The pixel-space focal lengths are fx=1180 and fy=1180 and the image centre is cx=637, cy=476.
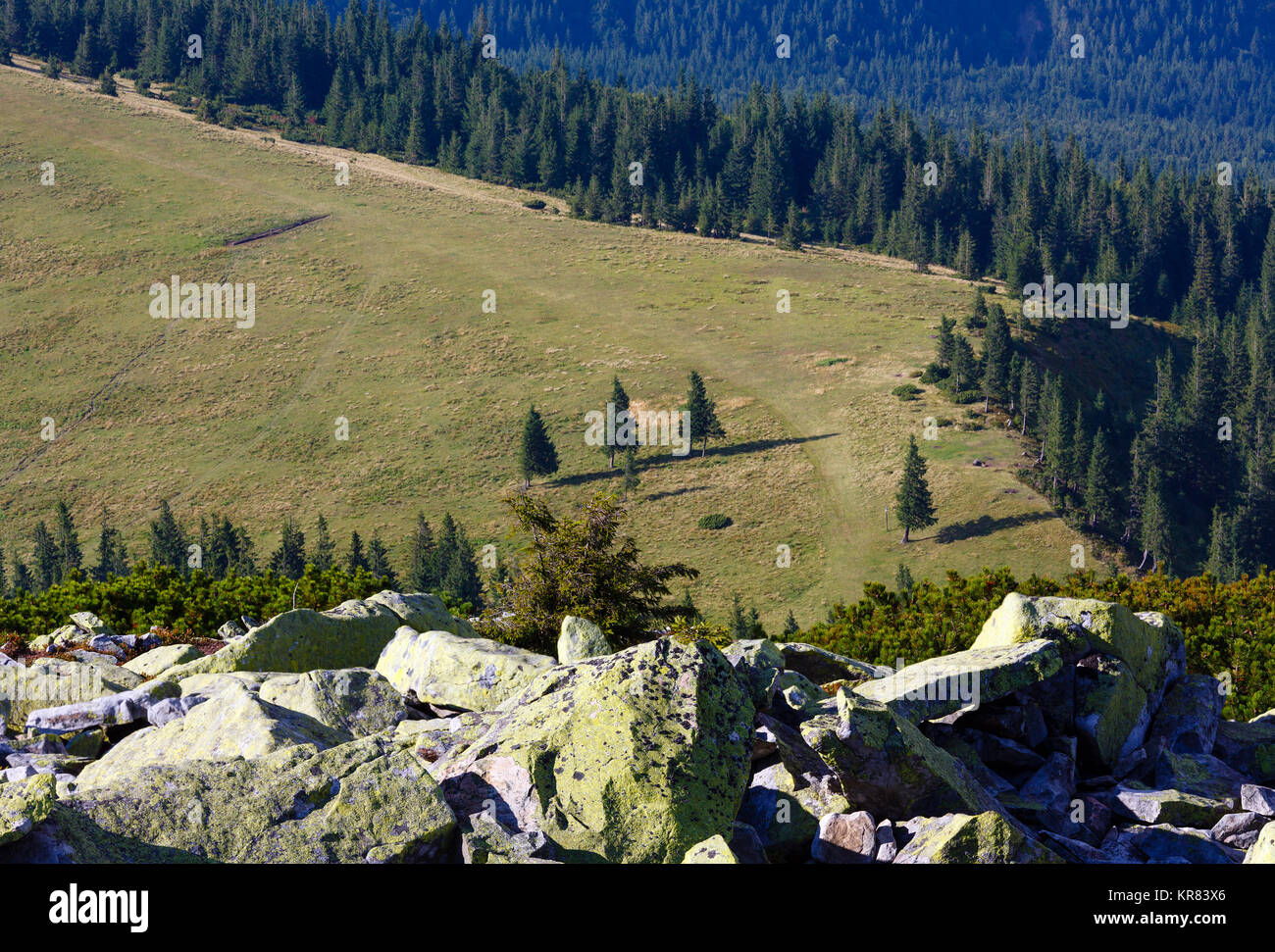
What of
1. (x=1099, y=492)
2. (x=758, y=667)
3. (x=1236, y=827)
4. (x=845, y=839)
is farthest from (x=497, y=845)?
(x=1099, y=492)

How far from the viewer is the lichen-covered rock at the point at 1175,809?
13016 mm

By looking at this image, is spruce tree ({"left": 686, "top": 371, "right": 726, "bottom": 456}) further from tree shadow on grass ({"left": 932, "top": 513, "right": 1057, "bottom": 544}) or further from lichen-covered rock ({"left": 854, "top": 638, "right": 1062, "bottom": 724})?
lichen-covered rock ({"left": 854, "top": 638, "right": 1062, "bottom": 724})

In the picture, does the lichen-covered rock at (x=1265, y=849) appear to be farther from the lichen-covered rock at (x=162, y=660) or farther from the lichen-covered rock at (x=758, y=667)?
the lichen-covered rock at (x=162, y=660)

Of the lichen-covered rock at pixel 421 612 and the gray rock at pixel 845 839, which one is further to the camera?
the lichen-covered rock at pixel 421 612

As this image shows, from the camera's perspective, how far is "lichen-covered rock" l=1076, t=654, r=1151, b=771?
15023mm

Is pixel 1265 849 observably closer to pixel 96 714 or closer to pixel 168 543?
pixel 96 714

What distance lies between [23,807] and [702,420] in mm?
92869

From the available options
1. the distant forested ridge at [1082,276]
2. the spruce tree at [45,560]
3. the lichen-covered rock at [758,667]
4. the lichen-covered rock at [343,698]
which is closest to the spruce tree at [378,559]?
the spruce tree at [45,560]

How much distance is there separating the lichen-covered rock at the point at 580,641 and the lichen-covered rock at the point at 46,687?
19.7 ft

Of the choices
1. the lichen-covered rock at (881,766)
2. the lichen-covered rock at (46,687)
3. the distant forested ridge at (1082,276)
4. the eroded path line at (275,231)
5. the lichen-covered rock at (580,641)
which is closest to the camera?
the lichen-covered rock at (881,766)

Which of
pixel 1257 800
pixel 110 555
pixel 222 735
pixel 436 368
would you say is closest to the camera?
pixel 222 735

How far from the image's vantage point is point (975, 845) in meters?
10.2

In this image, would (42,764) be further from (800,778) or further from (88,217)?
(88,217)

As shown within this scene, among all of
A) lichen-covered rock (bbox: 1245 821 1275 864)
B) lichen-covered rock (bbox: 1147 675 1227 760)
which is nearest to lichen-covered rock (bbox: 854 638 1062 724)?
lichen-covered rock (bbox: 1147 675 1227 760)
